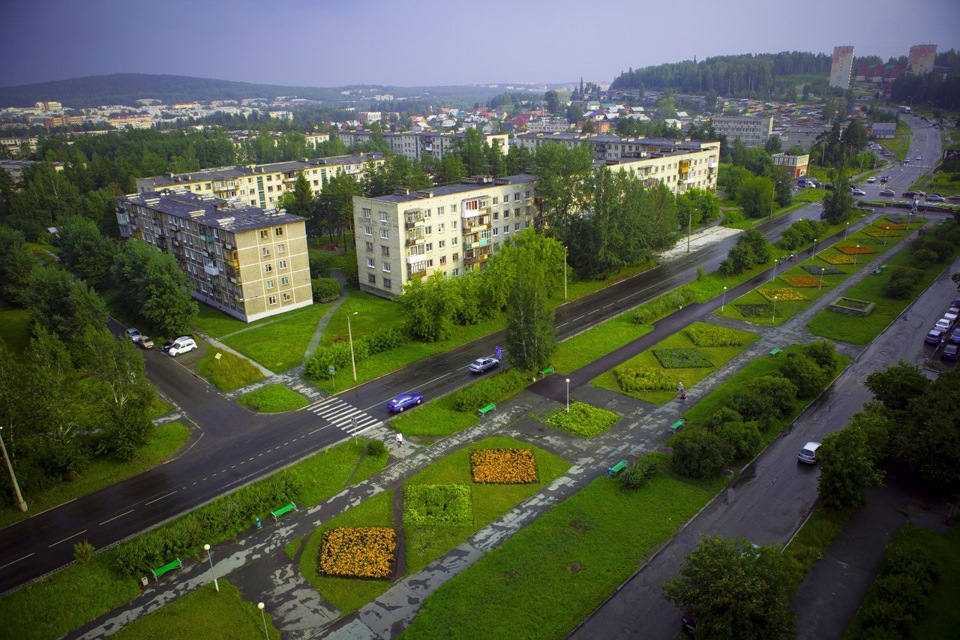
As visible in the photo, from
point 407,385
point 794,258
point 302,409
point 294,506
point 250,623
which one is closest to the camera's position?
point 250,623

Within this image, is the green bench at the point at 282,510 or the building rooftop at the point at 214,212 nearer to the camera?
the green bench at the point at 282,510

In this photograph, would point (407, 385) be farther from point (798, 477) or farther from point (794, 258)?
point (794, 258)

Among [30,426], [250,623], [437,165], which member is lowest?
[250,623]

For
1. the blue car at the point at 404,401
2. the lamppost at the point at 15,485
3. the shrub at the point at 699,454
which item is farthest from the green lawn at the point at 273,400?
the shrub at the point at 699,454

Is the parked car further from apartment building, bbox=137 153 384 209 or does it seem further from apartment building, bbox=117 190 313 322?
apartment building, bbox=137 153 384 209

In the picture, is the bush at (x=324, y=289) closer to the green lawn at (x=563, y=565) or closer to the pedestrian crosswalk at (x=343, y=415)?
the pedestrian crosswalk at (x=343, y=415)

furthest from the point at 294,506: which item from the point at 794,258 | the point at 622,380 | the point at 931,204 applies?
the point at 931,204

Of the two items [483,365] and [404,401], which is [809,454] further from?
[404,401]

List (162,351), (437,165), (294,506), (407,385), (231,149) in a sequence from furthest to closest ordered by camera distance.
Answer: (231,149) → (437,165) → (162,351) → (407,385) → (294,506)
